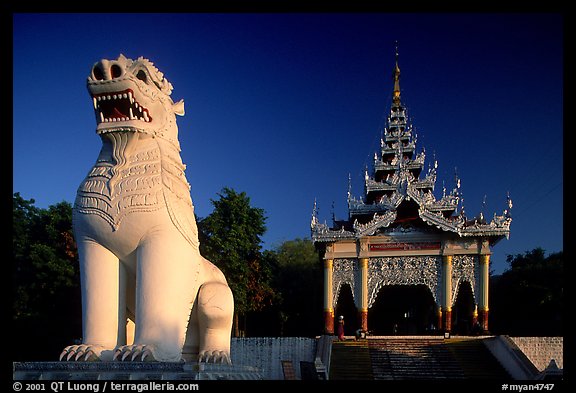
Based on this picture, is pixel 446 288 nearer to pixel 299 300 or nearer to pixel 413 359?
pixel 413 359

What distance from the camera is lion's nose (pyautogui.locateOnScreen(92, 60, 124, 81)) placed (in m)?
6.04

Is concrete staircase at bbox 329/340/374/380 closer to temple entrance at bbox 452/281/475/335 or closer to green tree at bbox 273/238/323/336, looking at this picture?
temple entrance at bbox 452/281/475/335

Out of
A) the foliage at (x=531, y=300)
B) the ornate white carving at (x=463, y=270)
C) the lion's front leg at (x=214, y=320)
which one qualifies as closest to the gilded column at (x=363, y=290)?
the ornate white carving at (x=463, y=270)

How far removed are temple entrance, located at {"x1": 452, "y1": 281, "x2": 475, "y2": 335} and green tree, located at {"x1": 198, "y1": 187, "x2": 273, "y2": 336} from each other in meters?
6.62

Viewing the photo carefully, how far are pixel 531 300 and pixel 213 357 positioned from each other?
1759cm

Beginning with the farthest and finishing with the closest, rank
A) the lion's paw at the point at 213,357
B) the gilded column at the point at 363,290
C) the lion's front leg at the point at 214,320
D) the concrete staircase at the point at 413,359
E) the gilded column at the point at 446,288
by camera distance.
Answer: the gilded column at the point at 363,290 < the gilded column at the point at 446,288 < the concrete staircase at the point at 413,359 < the lion's front leg at the point at 214,320 < the lion's paw at the point at 213,357

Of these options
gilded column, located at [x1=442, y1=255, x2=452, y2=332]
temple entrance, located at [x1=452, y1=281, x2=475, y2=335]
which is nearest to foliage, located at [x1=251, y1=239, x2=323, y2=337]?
temple entrance, located at [x1=452, y1=281, x2=475, y2=335]

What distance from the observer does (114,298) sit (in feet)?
19.8

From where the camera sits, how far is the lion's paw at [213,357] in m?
6.27

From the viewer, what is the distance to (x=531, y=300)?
69.5ft

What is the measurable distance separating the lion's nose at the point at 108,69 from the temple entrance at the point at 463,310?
48.1 feet

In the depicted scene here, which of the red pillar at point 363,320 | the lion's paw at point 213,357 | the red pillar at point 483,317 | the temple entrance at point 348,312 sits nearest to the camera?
the lion's paw at point 213,357

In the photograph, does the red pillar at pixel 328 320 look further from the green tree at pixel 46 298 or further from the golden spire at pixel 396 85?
the golden spire at pixel 396 85

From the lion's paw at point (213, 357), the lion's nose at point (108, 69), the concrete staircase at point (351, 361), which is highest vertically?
the lion's nose at point (108, 69)
